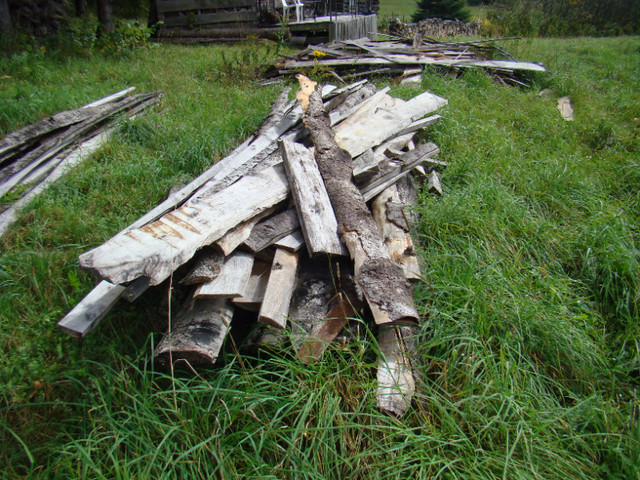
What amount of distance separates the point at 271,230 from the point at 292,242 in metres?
0.17

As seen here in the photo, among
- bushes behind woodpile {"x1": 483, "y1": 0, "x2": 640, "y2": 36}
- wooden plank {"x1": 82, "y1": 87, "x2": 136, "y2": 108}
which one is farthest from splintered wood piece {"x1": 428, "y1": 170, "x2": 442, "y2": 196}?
bushes behind woodpile {"x1": 483, "y1": 0, "x2": 640, "y2": 36}

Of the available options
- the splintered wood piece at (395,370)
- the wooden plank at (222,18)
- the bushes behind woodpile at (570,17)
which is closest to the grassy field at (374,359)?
the splintered wood piece at (395,370)

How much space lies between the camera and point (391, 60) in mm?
7566

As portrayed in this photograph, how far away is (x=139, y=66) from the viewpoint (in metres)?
7.07

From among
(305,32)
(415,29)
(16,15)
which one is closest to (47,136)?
(16,15)

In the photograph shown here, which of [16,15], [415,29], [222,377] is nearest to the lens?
[222,377]

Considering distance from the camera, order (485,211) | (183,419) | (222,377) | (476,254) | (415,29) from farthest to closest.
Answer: (415,29) → (485,211) → (476,254) → (222,377) → (183,419)

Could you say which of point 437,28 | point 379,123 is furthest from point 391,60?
point 437,28

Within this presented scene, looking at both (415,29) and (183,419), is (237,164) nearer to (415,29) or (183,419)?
(183,419)

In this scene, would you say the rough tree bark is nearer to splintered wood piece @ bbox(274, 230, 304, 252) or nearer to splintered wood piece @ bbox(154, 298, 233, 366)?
splintered wood piece @ bbox(274, 230, 304, 252)

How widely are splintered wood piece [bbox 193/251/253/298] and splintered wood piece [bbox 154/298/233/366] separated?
3.6 inches

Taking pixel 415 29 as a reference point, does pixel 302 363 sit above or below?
below

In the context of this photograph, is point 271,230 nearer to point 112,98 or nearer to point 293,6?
point 112,98

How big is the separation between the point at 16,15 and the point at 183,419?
1153 centimetres
